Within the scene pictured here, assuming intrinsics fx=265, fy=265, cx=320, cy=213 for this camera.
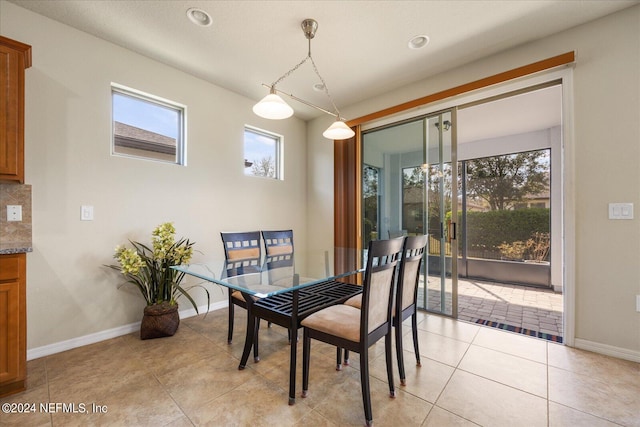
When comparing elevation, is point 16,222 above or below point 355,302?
above

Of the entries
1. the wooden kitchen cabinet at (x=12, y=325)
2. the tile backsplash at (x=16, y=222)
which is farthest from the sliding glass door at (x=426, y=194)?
the tile backsplash at (x=16, y=222)

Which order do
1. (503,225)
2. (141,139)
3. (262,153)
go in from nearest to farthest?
(141,139) → (262,153) → (503,225)

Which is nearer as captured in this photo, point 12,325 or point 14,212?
point 12,325

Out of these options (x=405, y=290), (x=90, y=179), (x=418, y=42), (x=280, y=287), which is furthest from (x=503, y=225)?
(x=90, y=179)

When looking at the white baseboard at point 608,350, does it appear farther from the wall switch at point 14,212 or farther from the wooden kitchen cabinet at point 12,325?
the wall switch at point 14,212

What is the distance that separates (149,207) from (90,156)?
641mm

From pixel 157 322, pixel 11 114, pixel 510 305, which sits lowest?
pixel 510 305

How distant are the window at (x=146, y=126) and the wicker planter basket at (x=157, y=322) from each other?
1.51 metres

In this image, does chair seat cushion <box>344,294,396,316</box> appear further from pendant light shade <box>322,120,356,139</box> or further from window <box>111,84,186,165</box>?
window <box>111,84,186,165</box>

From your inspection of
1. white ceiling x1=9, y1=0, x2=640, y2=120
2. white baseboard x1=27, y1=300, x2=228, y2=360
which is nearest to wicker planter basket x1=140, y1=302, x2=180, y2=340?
white baseboard x1=27, y1=300, x2=228, y2=360

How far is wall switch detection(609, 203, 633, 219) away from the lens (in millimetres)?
2035

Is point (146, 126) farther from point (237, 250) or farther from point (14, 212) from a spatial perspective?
point (237, 250)

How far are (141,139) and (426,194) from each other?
10.4ft

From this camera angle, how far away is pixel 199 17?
7.01 ft
